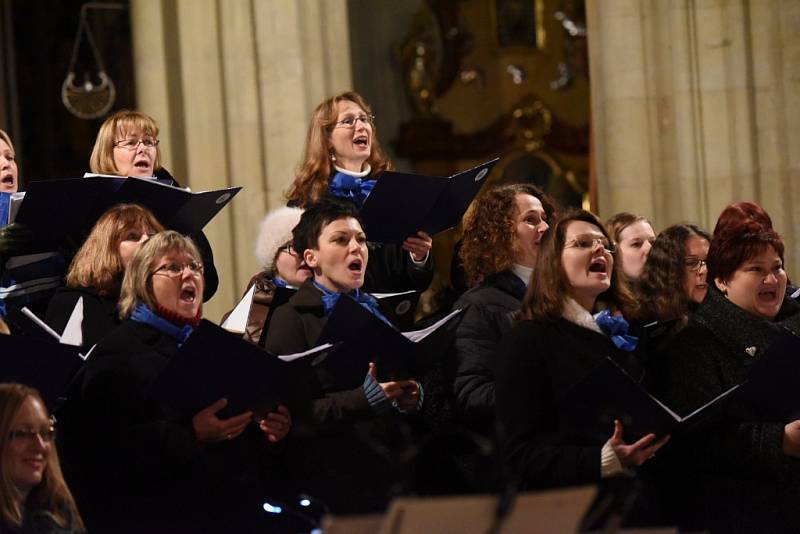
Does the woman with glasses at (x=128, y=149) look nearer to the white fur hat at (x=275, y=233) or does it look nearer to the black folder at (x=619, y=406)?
the white fur hat at (x=275, y=233)

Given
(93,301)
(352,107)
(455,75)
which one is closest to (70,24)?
(455,75)

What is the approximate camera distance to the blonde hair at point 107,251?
17.3 ft

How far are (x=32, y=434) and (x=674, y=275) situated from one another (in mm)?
2426

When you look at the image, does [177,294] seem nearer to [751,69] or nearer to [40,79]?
[751,69]

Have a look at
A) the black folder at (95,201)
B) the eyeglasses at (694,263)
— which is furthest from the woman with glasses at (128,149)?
the eyeglasses at (694,263)

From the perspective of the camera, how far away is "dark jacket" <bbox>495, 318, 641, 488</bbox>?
479 cm

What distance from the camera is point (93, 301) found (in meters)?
5.29

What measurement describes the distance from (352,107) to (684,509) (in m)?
1.93

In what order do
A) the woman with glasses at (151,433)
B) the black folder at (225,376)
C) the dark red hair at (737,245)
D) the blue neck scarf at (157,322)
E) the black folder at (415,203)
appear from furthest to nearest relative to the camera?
1. the black folder at (415,203)
2. the dark red hair at (737,245)
3. the blue neck scarf at (157,322)
4. the woman with glasses at (151,433)
5. the black folder at (225,376)

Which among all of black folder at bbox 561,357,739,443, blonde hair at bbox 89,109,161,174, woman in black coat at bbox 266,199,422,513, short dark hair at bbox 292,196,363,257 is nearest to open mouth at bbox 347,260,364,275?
woman in black coat at bbox 266,199,422,513

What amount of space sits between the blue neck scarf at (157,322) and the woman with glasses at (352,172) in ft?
3.81

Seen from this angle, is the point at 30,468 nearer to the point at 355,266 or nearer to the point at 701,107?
the point at 355,266

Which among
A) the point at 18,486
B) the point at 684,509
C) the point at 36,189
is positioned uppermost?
the point at 36,189

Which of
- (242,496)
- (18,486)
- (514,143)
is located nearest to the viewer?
(18,486)
